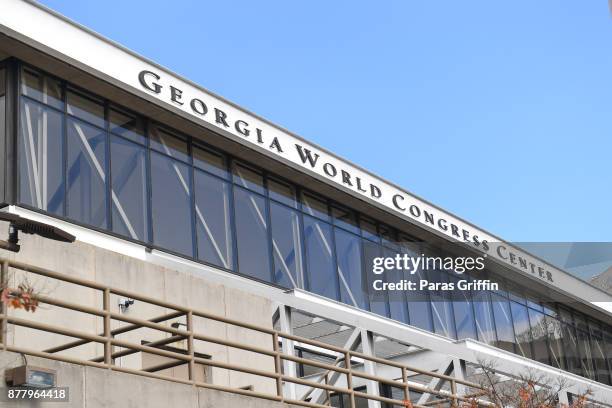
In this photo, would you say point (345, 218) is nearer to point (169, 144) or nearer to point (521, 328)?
point (169, 144)

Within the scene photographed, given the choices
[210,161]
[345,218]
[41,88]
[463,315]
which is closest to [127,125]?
[41,88]

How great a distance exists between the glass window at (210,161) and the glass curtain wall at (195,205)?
3 centimetres

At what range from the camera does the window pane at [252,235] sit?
24875 millimetres

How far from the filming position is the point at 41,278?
1655cm

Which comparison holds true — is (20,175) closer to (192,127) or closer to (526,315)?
(192,127)

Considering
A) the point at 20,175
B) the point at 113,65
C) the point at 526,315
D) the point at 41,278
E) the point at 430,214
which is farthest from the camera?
the point at 526,315

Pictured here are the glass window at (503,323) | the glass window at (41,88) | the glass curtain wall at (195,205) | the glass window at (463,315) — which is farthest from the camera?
the glass window at (503,323)

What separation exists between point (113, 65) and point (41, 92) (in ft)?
5.55

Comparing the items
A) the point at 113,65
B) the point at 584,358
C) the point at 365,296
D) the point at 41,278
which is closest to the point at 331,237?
the point at 365,296

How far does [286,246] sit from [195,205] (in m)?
3.39

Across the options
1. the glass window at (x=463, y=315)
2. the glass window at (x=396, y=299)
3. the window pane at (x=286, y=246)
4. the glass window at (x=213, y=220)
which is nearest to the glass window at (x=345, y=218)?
the glass window at (x=396, y=299)

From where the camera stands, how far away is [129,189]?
22.3 m

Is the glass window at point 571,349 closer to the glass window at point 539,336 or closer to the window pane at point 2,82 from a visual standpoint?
the glass window at point 539,336

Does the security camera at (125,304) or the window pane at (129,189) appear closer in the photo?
the security camera at (125,304)
